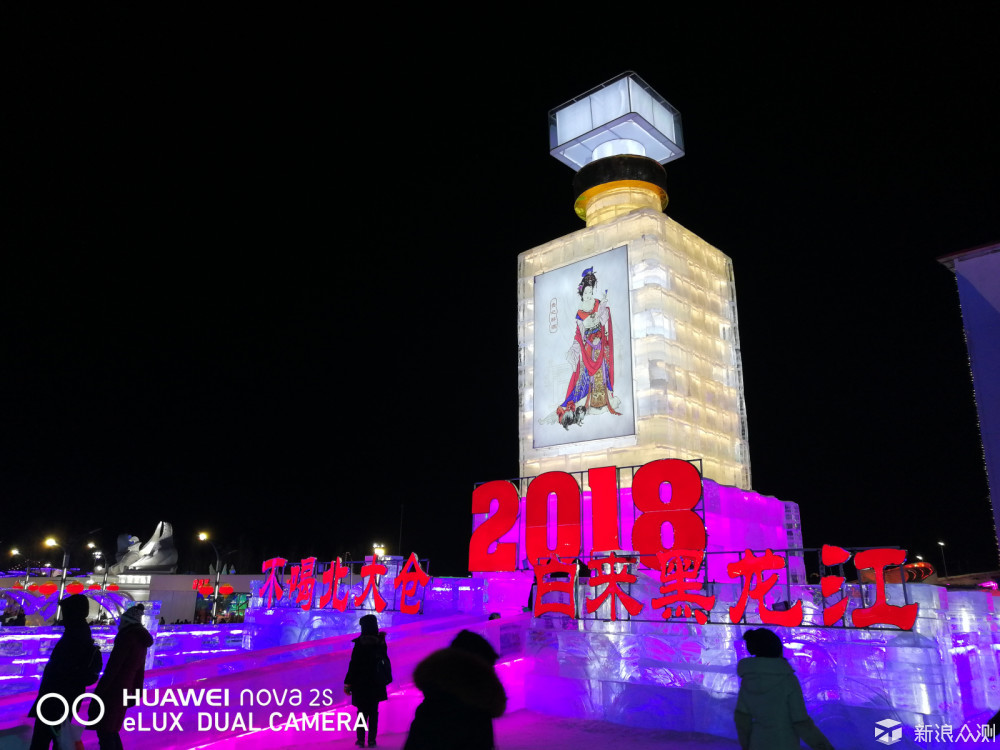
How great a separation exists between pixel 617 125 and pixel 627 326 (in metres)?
11.2

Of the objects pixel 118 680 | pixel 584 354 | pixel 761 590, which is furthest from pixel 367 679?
pixel 584 354

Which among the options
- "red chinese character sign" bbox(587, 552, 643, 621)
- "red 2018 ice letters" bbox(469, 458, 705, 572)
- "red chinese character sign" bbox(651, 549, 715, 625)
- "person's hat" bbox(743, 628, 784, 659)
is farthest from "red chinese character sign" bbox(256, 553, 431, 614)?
"person's hat" bbox(743, 628, 784, 659)

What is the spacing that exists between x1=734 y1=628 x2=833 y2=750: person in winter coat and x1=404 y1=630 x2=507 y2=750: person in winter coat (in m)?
3.10

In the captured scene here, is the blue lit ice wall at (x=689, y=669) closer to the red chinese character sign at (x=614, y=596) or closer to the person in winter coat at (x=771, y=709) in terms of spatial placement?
the red chinese character sign at (x=614, y=596)

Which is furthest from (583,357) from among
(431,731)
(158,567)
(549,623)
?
(158,567)

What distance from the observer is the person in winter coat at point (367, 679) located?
10.4 meters

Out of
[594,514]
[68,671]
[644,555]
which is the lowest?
[68,671]

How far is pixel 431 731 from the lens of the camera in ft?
14.2

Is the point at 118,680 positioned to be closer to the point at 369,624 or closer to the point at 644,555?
the point at 369,624

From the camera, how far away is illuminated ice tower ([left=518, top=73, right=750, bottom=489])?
28.8 meters

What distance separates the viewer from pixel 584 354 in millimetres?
30484

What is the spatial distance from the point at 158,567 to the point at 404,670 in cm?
4747

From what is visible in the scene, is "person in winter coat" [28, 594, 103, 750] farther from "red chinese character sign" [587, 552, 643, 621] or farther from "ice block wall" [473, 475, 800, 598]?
"ice block wall" [473, 475, 800, 598]

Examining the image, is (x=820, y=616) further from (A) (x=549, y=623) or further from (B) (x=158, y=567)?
(B) (x=158, y=567)
